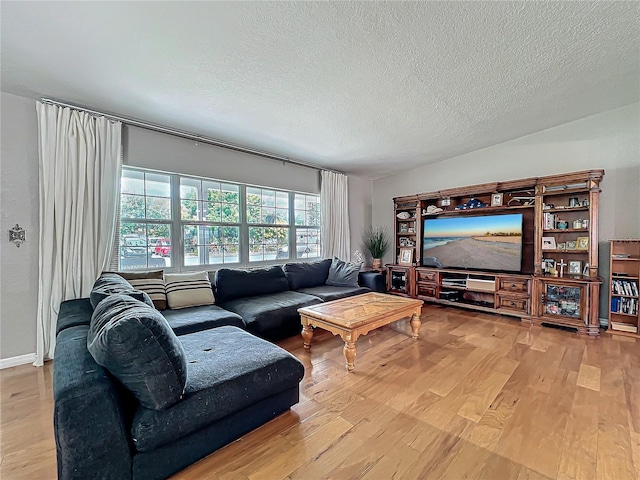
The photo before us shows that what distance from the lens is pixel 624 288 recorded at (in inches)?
123

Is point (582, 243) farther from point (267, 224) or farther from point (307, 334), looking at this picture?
point (267, 224)

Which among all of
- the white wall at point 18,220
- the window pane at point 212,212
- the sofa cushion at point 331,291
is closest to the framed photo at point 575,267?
the sofa cushion at point 331,291

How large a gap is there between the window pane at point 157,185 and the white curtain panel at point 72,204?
0.37m

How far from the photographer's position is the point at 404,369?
2.32 m

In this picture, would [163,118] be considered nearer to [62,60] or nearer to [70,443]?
[62,60]

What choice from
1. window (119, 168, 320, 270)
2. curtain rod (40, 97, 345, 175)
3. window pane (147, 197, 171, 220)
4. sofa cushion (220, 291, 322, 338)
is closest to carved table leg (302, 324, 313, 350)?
sofa cushion (220, 291, 322, 338)

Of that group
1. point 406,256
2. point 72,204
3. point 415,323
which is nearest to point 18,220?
point 72,204

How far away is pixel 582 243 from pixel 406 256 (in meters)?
2.38

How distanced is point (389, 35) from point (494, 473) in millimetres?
2652

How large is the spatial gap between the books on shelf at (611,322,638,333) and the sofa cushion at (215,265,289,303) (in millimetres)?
4014

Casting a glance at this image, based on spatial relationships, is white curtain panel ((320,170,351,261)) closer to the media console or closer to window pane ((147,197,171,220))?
the media console

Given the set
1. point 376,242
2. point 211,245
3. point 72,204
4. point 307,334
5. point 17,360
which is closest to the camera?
point 17,360

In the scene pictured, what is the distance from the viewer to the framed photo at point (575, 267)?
3.50m

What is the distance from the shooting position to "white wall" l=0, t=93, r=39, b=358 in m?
2.44
